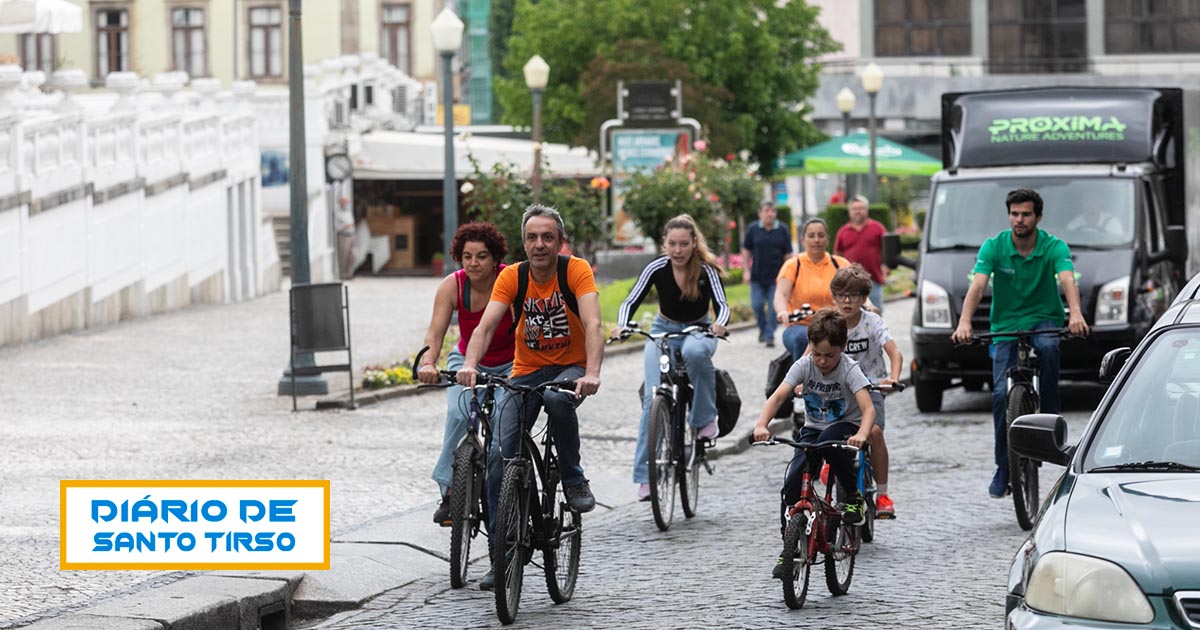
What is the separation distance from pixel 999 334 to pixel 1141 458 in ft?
15.8

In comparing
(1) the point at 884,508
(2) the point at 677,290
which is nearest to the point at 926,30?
(2) the point at 677,290

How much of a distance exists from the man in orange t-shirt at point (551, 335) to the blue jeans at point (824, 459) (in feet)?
2.86

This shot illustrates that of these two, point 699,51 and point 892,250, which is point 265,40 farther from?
point 892,250

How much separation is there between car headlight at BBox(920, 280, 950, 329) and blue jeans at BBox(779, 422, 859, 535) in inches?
325

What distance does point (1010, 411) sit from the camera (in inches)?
434

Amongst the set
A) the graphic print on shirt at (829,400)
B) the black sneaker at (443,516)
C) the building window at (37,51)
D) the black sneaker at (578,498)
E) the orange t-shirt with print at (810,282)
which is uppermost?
the building window at (37,51)

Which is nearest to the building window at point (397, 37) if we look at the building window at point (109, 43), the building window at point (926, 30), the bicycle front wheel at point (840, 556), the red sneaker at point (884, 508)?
the building window at point (109, 43)

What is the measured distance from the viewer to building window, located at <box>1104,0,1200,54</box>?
70.8 meters

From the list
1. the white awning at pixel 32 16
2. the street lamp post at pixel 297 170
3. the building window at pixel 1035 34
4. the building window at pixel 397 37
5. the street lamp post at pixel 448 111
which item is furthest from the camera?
the building window at pixel 1035 34

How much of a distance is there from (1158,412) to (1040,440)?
15.4 inches

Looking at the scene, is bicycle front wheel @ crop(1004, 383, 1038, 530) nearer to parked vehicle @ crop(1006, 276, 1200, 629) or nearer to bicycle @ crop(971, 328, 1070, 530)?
bicycle @ crop(971, 328, 1070, 530)

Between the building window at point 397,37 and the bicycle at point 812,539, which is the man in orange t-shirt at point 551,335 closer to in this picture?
the bicycle at point 812,539

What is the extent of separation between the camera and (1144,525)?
5805mm

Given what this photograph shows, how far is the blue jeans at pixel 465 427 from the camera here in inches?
353
